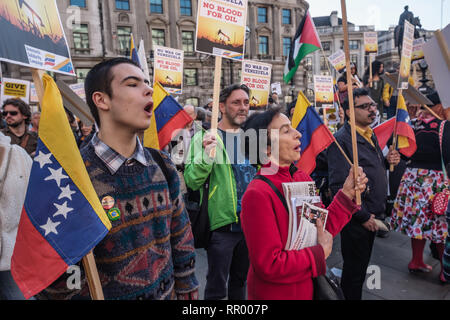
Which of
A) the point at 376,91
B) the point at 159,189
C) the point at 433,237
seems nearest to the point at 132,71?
the point at 159,189

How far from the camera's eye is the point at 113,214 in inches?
51.8

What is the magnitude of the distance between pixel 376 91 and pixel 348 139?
22.7ft

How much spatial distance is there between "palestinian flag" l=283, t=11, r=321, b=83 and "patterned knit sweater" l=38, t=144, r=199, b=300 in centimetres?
249

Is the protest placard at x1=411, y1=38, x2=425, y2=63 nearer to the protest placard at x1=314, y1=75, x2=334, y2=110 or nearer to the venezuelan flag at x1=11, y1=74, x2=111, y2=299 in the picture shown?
the protest placard at x1=314, y1=75, x2=334, y2=110

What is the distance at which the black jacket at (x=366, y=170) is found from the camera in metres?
2.76

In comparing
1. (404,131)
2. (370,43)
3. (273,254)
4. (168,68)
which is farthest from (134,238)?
(370,43)

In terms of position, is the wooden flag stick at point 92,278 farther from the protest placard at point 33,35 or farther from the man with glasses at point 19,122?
the man with glasses at point 19,122

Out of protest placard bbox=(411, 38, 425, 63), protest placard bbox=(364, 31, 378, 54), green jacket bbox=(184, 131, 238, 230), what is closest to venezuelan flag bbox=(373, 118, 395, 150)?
green jacket bbox=(184, 131, 238, 230)

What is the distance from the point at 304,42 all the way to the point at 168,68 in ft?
11.5

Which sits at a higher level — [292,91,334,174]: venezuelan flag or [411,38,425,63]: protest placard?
[411,38,425,63]: protest placard

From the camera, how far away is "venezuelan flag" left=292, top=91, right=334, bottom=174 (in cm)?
288

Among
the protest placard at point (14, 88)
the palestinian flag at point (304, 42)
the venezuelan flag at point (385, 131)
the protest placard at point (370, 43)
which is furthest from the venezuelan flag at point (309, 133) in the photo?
the protest placard at point (370, 43)

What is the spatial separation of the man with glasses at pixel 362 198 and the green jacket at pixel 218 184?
3.42 feet

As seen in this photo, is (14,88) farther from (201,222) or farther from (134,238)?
(134,238)
